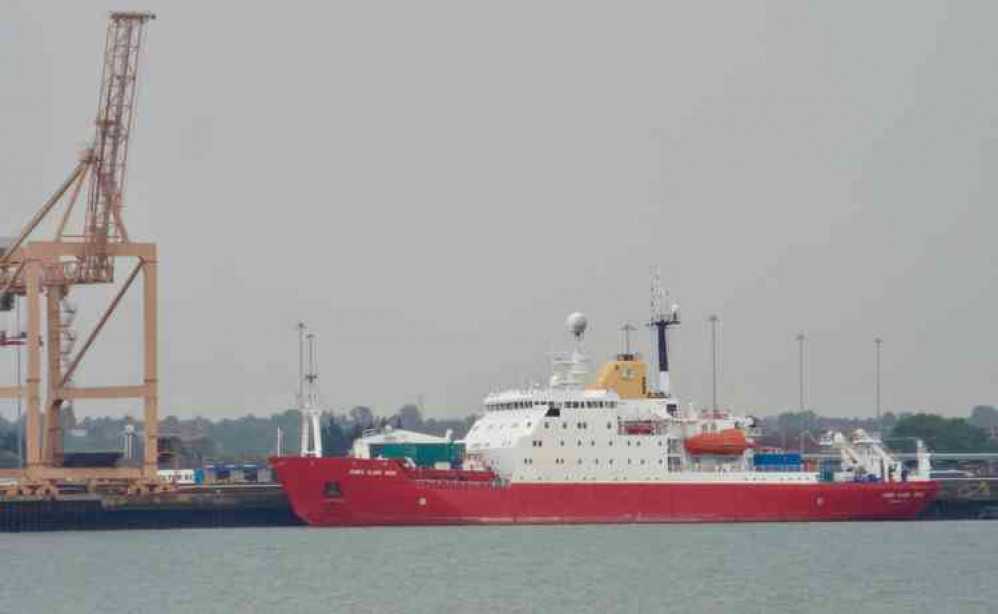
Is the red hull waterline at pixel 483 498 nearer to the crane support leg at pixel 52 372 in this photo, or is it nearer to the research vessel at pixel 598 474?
the research vessel at pixel 598 474

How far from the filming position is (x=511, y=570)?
5478 centimetres

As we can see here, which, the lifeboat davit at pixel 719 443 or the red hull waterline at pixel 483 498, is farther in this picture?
the lifeboat davit at pixel 719 443

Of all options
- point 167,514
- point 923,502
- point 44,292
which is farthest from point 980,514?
point 44,292

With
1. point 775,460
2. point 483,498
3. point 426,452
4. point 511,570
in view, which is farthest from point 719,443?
point 511,570

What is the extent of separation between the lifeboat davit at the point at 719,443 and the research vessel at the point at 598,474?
0.11 ft

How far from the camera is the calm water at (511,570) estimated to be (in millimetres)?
48406

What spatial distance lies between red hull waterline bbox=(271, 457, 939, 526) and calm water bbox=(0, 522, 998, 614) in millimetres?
703

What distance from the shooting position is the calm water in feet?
159

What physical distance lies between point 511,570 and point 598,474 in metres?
15.3

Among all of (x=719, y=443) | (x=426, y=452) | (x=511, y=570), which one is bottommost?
(x=511, y=570)

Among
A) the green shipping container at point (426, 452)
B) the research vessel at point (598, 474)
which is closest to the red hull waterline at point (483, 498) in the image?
the research vessel at point (598, 474)

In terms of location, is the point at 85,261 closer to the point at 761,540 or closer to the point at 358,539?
the point at 358,539

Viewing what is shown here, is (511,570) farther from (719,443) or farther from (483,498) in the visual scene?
(719,443)

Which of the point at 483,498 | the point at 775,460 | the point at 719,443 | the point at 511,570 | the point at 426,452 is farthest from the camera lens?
the point at 426,452
